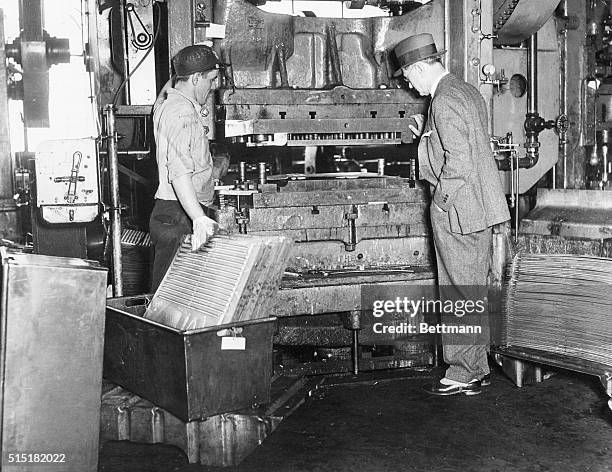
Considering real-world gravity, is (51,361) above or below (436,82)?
below

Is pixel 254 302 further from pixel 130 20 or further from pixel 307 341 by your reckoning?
pixel 130 20

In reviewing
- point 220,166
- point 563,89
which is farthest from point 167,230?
point 563,89

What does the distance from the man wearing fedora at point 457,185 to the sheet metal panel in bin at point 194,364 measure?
0.83 m

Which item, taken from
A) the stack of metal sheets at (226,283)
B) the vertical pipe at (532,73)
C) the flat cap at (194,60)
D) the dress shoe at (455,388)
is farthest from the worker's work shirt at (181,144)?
the vertical pipe at (532,73)

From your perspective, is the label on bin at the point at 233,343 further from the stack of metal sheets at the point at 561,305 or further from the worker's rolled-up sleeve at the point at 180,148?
the stack of metal sheets at the point at 561,305

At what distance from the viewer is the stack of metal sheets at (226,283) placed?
2471 millimetres

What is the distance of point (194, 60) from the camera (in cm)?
300

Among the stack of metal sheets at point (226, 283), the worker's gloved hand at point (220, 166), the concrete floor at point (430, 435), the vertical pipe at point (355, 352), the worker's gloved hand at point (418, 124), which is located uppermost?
the worker's gloved hand at point (418, 124)

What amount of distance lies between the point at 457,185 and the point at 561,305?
0.59 metres

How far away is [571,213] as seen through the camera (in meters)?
3.47

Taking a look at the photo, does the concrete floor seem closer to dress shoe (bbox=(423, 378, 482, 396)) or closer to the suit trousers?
dress shoe (bbox=(423, 378, 482, 396))

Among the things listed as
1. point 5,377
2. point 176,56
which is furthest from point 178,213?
point 5,377

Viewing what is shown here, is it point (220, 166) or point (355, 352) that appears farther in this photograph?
point (220, 166)

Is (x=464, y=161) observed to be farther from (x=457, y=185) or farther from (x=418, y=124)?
(x=418, y=124)
